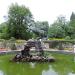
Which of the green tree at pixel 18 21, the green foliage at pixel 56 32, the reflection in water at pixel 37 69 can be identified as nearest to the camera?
the reflection in water at pixel 37 69

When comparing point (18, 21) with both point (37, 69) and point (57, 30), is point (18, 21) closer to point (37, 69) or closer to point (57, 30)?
point (57, 30)

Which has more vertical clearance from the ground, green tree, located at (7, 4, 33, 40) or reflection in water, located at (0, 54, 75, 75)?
green tree, located at (7, 4, 33, 40)

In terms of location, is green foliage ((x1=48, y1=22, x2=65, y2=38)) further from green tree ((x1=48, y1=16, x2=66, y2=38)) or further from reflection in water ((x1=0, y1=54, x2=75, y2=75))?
reflection in water ((x1=0, y1=54, x2=75, y2=75))

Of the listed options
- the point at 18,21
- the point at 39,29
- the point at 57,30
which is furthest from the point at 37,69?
the point at 57,30

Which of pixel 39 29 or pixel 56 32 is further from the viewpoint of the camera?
pixel 56 32

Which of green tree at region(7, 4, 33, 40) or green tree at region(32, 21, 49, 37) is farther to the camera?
green tree at region(7, 4, 33, 40)

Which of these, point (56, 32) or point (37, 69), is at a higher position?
point (56, 32)

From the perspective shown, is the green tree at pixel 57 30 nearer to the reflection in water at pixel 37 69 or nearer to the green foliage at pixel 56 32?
the green foliage at pixel 56 32

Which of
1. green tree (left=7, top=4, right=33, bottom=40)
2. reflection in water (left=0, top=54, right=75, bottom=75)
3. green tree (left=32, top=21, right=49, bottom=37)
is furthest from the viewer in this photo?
green tree (left=7, top=4, right=33, bottom=40)

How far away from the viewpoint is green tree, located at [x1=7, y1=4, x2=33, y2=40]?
33.8m

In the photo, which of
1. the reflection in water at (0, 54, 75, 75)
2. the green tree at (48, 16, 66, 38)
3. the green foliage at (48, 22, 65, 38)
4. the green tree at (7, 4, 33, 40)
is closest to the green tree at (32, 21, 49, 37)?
the green tree at (48, 16, 66, 38)

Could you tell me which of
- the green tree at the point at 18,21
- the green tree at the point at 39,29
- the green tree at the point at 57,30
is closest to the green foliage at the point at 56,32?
the green tree at the point at 57,30

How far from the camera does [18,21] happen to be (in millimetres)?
33844

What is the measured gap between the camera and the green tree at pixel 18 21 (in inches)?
1330
